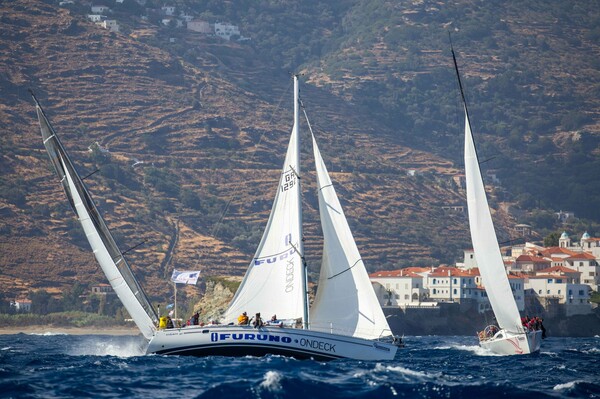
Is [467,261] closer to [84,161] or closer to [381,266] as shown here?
[381,266]

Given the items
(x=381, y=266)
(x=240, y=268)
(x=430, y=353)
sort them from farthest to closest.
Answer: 1. (x=381, y=266)
2. (x=240, y=268)
3. (x=430, y=353)

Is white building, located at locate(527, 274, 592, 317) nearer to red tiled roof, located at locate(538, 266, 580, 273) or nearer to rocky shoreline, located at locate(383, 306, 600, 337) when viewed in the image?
rocky shoreline, located at locate(383, 306, 600, 337)

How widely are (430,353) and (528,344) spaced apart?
753 centimetres

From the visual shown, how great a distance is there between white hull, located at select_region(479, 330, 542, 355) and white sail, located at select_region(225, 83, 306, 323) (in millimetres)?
15800

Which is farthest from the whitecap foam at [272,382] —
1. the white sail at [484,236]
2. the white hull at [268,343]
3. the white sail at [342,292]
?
the white sail at [484,236]

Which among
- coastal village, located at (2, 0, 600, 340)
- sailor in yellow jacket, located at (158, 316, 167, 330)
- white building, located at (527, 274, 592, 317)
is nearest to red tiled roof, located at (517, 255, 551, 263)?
coastal village, located at (2, 0, 600, 340)

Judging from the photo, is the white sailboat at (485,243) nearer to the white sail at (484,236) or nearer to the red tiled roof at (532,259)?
the white sail at (484,236)

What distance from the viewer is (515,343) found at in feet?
214

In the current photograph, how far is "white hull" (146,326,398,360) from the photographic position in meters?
52.1

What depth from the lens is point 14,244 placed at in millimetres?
163750

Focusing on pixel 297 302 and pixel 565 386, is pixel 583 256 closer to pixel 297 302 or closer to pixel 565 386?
pixel 297 302

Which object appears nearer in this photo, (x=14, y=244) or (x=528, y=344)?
(x=528, y=344)

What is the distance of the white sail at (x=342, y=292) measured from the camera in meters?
52.9

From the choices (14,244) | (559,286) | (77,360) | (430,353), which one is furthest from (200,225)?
(77,360)
